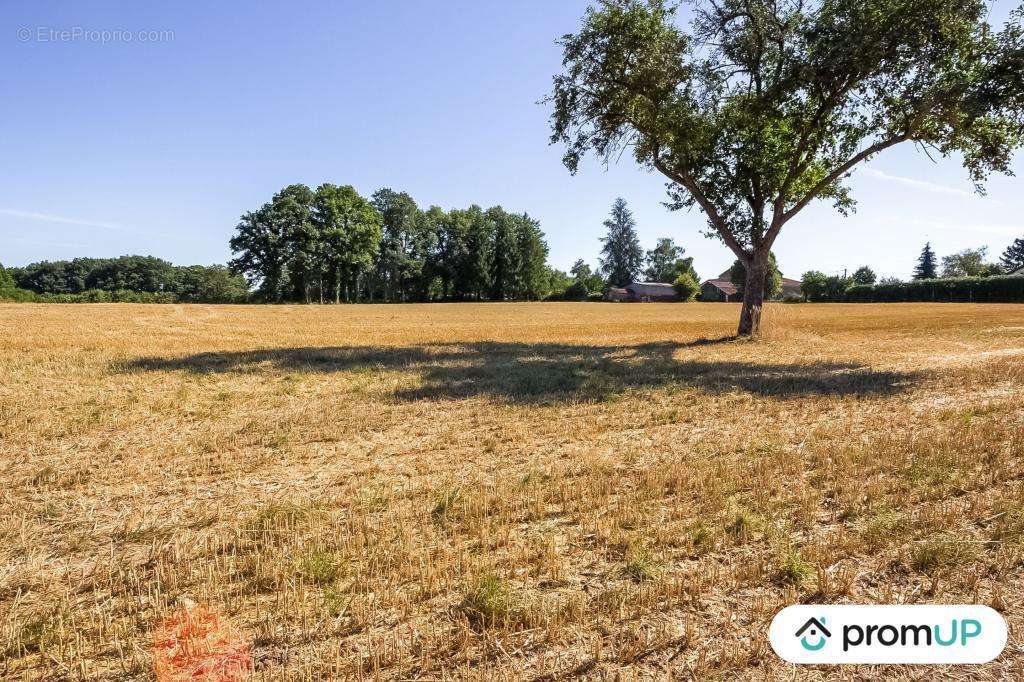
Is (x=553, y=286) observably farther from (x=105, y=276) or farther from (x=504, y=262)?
(x=105, y=276)

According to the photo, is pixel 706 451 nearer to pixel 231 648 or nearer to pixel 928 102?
pixel 231 648

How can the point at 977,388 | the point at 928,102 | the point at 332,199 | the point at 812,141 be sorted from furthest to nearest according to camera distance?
the point at 332,199, the point at 812,141, the point at 928,102, the point at 977,388

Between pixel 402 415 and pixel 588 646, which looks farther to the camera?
pixel 402 415

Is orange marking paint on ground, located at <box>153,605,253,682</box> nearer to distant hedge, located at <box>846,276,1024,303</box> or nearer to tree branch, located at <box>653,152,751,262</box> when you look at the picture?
tree branch, located at <box>653,152,751,262</box>

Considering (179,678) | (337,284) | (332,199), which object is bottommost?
(179,678)

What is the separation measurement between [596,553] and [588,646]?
1.19m

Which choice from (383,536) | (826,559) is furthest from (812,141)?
(383,536)

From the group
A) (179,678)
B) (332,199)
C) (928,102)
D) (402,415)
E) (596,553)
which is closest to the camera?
(179,678)

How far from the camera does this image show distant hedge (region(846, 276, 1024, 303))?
211 feet

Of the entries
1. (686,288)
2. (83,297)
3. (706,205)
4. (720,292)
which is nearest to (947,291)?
(686,288)

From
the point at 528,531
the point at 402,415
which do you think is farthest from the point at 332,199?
the point at 528,531

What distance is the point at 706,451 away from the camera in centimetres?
697

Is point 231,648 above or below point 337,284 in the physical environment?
below

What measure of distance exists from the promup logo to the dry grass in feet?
0.37
